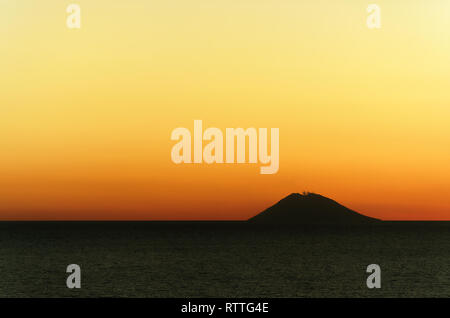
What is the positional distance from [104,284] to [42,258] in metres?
42.1

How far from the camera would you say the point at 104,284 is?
57719 mm

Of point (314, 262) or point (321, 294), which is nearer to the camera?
point (321, 294)

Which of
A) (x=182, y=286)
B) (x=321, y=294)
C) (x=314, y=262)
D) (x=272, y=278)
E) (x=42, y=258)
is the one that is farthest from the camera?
(x=42, y=258)

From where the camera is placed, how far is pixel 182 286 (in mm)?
56281

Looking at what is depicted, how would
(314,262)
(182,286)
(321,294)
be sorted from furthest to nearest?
(314,262), (182,286), (321,294)

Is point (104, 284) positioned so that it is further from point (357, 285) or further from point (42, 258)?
point (42, 258)

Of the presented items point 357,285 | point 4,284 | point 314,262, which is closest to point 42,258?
point 4,284
